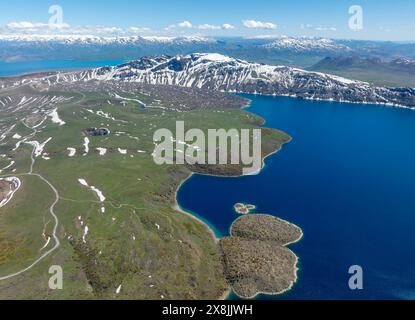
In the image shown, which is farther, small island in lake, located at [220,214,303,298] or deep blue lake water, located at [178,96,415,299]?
deep blue lake water, located at [178,96,415,299]

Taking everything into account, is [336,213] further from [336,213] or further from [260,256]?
[260,256]

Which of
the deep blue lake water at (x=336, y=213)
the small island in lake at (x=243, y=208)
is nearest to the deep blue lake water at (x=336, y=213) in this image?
the deep blue lake water at (x=336, y=213)

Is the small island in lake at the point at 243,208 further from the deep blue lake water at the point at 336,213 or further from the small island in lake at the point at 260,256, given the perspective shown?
the small island in lake at the point at 260,256

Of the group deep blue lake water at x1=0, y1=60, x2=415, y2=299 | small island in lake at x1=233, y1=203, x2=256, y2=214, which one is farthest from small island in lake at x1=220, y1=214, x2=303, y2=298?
small island in lake at x1=233, y1=203, x2=256, y2=214

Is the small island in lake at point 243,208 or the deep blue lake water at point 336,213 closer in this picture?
the deep blue lake water at point 336,213

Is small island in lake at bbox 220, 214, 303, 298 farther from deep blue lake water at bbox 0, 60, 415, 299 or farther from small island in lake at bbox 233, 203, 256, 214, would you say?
small island in lake at bbox 233, 203, 256, 214

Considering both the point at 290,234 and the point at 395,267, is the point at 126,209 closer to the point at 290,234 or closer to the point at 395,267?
the point at 290,234

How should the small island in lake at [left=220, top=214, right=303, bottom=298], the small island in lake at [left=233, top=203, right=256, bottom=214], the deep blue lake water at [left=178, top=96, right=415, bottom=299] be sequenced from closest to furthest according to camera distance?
the small island in lake at [left=220, top=214, right=303, bottom=298] < the deep blue lake water at [left=178, top=96, right=415, bottom=299] < the small island in lake at [left=233, top=203, right=256, bottom=214]

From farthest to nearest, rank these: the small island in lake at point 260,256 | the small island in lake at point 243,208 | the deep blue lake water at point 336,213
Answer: the small island in lake at point 243,208
the deep blue lake water at point 336,213
the small island in lake at point 260,256

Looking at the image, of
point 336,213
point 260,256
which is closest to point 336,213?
point 336,213
